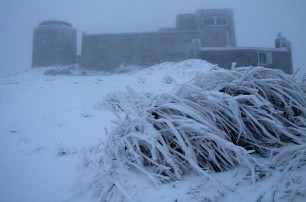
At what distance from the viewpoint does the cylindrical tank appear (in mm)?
28766

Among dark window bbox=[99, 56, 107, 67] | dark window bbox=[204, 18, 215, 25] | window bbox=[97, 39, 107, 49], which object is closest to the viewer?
dark window bbox=[99, 56, 107, 67]

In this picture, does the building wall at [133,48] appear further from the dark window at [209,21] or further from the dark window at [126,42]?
the dark window at [209,21]

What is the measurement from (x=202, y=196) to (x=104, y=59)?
26.1 metres

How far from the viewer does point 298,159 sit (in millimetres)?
1221

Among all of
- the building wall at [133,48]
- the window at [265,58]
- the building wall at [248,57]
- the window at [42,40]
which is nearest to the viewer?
the building wall at [248,57]

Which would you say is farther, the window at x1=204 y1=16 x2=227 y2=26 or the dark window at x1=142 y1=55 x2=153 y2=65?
the window at x1=204 y1=16 x2=227 y2=26

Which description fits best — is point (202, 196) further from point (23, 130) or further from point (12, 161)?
point (23, 130)

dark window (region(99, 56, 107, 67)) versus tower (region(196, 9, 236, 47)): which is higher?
tower (region(196, 9, 236, 47))

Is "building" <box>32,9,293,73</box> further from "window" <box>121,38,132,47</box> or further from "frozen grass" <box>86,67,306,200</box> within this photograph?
"frozen grass" <box>86,67,306,200</box>

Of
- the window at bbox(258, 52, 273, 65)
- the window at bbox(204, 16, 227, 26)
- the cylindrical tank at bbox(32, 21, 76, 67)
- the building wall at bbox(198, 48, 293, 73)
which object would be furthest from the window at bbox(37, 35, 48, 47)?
the window at bbox(258, 52, 273, 65)

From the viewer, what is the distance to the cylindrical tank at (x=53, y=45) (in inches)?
1133

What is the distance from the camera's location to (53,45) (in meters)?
29.0

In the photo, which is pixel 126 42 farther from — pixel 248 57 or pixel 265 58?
pixel 265 58

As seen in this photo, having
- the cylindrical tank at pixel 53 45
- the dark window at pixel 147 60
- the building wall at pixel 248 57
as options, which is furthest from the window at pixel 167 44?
the cylindrical tank at pixel 53 45
